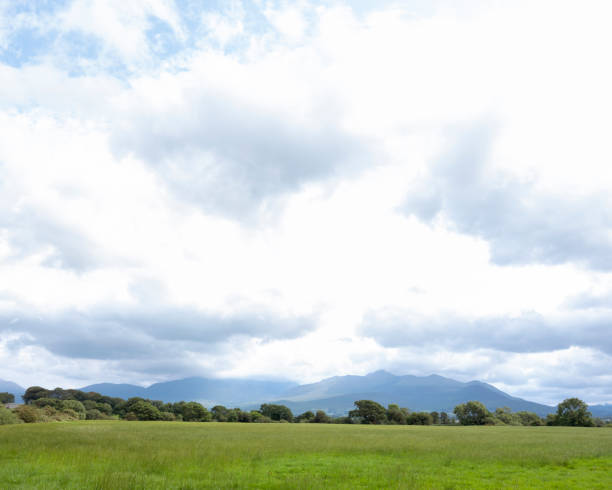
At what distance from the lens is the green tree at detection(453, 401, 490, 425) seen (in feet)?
412

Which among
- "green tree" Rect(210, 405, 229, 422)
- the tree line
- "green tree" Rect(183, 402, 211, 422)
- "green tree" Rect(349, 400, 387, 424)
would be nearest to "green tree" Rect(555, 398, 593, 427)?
the tree line

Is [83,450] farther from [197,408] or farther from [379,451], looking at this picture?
[197,408]

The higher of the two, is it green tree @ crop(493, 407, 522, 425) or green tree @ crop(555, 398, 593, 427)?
green tree @ crop(555, 398, 593, 427)

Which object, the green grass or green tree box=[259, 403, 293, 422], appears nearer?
the green grass

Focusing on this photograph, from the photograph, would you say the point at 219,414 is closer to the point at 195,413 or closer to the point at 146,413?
the point at 195,413

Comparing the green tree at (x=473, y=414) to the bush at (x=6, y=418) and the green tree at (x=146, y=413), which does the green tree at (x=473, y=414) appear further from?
the bush at (x=6, y=418)

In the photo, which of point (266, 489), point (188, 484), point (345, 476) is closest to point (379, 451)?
point (345, 476)

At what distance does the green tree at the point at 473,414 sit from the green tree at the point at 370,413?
83.2 feet

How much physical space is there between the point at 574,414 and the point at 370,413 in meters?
61.0

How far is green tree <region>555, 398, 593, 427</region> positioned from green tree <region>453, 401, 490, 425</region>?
2074 centimetres

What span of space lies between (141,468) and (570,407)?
138545 mm

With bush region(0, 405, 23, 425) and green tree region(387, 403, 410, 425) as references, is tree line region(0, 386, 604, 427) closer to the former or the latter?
green tree region(387, 403, 410, 425)

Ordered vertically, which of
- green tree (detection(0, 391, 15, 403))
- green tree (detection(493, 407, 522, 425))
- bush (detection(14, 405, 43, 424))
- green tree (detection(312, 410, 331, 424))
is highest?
bush (detection(14, 405, 43, 424))

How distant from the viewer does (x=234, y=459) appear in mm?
24797
